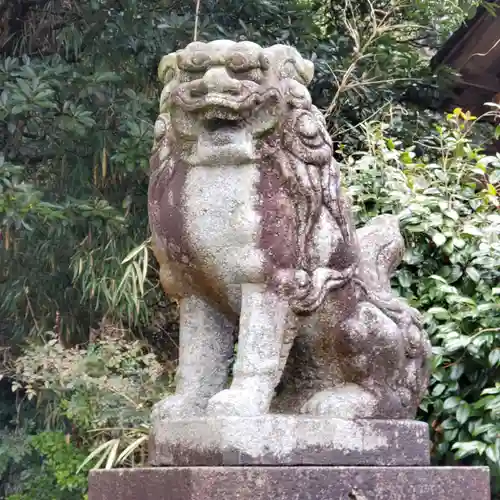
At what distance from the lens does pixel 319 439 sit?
2.42m

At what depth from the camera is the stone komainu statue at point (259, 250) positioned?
2471 millimetres

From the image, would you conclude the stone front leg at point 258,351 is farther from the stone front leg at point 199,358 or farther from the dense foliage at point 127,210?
the dense foliage at point 127,210

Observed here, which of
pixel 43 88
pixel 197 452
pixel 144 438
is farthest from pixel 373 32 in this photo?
pixel 197 452

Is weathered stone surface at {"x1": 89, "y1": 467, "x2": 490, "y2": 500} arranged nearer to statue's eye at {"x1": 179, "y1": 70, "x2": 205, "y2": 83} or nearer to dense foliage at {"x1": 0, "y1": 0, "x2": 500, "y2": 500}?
statue's eye at {"x1": 179, "y1": 70, "x2": 205, "y2": 83}

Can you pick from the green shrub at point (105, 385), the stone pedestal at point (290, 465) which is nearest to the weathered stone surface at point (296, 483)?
the stone pedestal at point (290, 465)

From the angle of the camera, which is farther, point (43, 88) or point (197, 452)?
point (43, 88)

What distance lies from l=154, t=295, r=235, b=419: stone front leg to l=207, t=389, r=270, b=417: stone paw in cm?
19

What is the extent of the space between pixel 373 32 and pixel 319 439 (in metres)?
3.91

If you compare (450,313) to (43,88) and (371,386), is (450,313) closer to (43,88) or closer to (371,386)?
(371,386)

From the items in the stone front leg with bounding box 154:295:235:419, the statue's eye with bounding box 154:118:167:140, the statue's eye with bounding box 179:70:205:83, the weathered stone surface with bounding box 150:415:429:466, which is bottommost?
the weathered stone surface with bounding box 150:415:429:466

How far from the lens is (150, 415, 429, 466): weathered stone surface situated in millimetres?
2326

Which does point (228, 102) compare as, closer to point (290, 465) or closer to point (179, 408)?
point (179, 408)

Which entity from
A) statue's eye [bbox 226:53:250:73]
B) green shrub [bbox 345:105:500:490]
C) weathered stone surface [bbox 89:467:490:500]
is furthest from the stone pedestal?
green shrub [bbox 345:105:500:490]

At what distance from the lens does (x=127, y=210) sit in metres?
5.29
